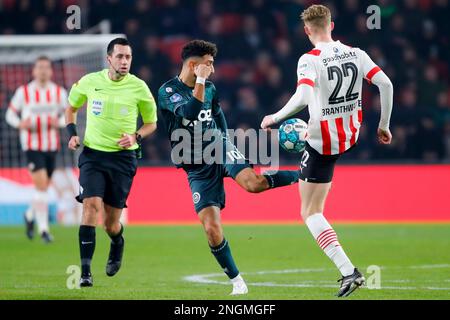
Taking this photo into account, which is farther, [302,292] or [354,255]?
[354,255]

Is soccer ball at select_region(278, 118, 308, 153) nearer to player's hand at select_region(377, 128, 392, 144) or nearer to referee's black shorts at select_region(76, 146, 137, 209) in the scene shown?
player's hand at select_region(377, 128, 392, 144)

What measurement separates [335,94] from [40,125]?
7475mm

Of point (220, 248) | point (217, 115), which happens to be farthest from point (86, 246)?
point (217, 115)

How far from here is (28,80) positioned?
1798 cm

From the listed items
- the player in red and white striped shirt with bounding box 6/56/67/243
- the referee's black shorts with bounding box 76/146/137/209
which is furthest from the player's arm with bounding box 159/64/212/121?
the player in red and white striped shirt with bounding box 6/56/67/243

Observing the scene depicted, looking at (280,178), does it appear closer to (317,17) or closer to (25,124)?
(317,17)

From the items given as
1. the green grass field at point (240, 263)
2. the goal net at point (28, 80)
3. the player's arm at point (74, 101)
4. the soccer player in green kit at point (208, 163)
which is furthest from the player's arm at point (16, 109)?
the soccer player in green kit at point (208, 163)

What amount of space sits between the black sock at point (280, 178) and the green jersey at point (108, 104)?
5.26 feet

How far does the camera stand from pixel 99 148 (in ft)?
30.3

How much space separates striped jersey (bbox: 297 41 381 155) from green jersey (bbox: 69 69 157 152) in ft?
6.79

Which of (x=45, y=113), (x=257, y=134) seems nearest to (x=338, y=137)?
(x=45, y=113)

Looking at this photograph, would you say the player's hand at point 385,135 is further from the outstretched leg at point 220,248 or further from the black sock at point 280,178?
the outstretched leg at point 220,248

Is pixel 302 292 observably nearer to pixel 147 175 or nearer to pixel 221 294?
pixel 221 294
